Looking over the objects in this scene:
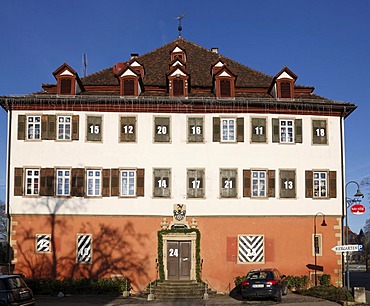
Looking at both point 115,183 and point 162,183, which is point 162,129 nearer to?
point 162,183

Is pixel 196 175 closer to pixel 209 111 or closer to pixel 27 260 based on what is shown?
pixel 209 111

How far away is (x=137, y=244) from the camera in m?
30.5

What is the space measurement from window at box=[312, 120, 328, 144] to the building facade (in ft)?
0.19

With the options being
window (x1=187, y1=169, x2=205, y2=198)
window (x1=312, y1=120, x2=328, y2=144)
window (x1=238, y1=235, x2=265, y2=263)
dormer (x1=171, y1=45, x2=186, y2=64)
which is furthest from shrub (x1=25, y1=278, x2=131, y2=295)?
dormer (x1=171, y1=45, x2=186, y2=64)

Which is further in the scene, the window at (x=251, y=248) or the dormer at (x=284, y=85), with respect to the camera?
the dormer at (x=284, y=85)

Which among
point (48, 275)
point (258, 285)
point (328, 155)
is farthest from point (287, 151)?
point (48, 275)

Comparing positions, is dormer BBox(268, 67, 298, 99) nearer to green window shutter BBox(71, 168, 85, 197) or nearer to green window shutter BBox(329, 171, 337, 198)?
green window shutter BBox(329, 171, 337, 198)

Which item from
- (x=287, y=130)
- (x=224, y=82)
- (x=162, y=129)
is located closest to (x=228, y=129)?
(x=224, y=82)

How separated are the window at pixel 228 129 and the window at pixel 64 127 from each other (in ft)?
24.9

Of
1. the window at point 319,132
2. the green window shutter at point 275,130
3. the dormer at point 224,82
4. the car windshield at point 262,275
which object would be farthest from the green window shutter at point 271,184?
the car windshield at point 262,275

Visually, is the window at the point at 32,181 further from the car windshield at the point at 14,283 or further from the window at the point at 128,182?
the car windshield at the point at 14,283

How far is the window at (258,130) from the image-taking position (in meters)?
31.2

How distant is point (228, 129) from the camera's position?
3128cm

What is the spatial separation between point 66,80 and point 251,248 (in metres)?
13.1
